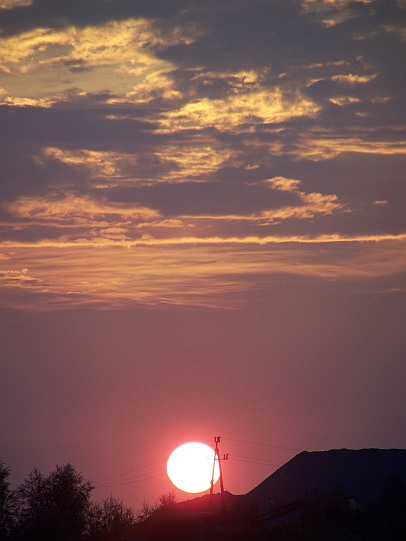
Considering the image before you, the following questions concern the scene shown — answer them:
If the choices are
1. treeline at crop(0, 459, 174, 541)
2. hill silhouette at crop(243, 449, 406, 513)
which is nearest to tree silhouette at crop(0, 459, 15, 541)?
treeline at crop(0, 459, 174, 541)

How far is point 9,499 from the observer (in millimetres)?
74250

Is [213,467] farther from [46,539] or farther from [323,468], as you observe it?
[323,468]

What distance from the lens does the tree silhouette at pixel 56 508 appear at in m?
71.3

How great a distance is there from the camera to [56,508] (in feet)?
242

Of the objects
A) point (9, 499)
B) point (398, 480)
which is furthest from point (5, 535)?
point (398, 480)

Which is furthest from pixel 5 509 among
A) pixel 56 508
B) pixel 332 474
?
pixel 332 474

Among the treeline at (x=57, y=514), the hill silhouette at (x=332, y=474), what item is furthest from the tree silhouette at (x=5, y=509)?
the hill silhouette at (x=332, y=474)

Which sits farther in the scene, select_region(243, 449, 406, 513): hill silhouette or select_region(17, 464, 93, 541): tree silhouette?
select_region(243, 449, 406, 513): hill silhouette

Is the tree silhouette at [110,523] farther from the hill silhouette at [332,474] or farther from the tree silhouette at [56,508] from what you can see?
the hill silhouette at [332,474]

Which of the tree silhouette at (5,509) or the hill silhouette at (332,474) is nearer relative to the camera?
the tree silhouette at (5,509)

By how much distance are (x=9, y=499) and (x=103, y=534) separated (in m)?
10.6

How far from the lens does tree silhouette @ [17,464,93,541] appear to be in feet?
234

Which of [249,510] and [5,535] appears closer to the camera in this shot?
[5,535]

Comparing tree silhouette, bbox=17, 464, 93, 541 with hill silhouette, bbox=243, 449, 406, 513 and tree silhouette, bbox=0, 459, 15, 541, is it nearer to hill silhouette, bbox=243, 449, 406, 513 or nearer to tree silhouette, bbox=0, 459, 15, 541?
tree silhouette, bbox=0, 459, 15, 541
